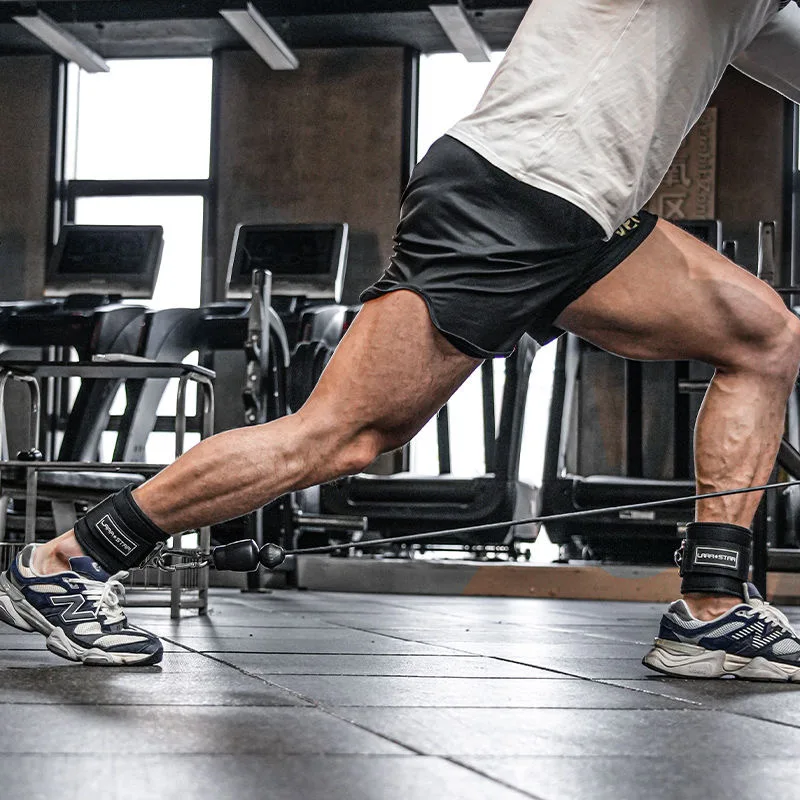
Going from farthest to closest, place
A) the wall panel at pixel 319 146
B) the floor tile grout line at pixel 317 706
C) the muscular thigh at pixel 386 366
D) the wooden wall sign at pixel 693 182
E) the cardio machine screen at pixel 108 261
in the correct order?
the wall panel at pixel 319 146 < the wooden wall sign at pixel 693 182 < the cardio machine screen at pixel 108 261 < the muscular thigh at pixel 386 366 < the floor tile grout line at pixel 317 706

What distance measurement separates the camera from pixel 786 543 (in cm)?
573

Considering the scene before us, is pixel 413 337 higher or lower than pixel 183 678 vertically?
higher

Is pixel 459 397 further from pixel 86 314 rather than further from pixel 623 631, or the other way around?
pixel 623 631

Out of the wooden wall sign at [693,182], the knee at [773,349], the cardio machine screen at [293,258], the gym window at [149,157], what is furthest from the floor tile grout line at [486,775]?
the gym window at [149,157]

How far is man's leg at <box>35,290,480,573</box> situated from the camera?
1.68 m

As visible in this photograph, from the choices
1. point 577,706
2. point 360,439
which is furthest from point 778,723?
point 360,439

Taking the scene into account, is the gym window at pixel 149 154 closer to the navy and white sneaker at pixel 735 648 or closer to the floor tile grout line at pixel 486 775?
the navy and white sneaker at pixel 735 648

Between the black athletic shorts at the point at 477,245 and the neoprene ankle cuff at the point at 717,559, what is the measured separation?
1.43 feet

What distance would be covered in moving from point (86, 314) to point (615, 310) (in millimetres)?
4715

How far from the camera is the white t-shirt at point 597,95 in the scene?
1.72m

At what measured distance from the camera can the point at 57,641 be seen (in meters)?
1.82

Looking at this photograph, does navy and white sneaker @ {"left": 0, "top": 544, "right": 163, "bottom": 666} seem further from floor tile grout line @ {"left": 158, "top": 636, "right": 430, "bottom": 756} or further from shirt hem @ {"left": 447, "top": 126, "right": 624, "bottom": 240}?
shirt hem @ {"left": 447, "top": 126, "right": 624, "bottom": 240}

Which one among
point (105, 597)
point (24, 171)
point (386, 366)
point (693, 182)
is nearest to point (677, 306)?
point (386, 366)

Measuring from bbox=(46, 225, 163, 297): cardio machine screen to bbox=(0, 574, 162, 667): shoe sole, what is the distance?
487 centimetres
